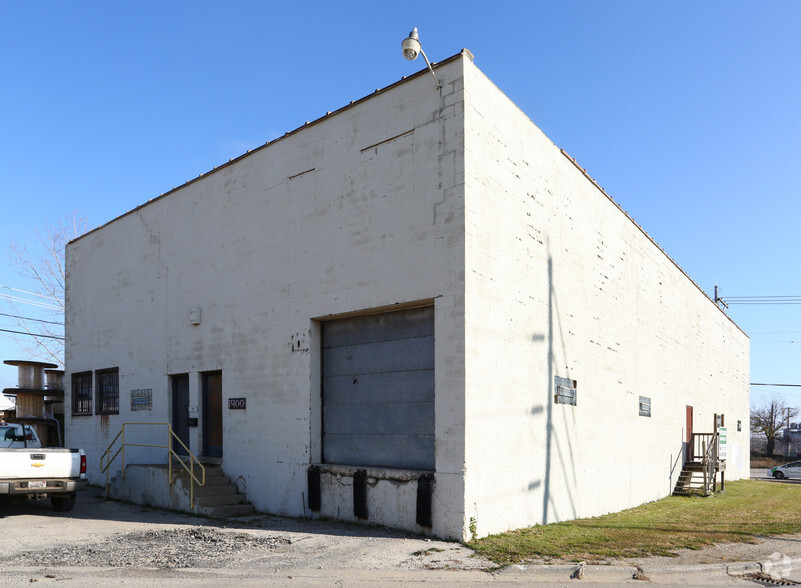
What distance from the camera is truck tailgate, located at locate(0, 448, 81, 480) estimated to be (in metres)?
12.2

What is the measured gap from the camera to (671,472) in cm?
2106

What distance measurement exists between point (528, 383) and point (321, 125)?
656 centimetres

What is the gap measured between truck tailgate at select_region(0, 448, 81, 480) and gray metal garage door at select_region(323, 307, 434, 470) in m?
4.87

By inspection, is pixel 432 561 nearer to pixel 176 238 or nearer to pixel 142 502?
pixel 142 502

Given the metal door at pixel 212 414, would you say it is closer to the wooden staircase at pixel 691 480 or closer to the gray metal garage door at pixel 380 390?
the gray metal garage door at pixel 380 390

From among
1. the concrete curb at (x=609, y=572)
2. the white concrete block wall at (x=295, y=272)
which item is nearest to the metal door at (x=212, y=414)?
the white concrete block wall at (x=295, y=272)

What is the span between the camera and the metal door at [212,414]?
51.5ft

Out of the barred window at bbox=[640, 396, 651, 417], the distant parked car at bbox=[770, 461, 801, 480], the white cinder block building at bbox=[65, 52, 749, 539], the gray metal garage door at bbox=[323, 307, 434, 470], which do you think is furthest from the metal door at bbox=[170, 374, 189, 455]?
the distant parked car at bbox=[770, 461, 801, 480]

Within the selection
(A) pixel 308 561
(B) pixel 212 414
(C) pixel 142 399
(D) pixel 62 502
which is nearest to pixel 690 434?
(B) pixel 212 414

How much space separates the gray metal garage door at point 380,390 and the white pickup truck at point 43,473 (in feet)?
15.9

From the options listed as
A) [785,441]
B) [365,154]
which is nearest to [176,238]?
[365,154]

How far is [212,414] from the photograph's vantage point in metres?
15.9

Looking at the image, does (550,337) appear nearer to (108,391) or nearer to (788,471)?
(108,391)

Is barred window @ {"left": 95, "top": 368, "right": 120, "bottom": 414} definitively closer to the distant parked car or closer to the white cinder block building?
the white cinder block building
